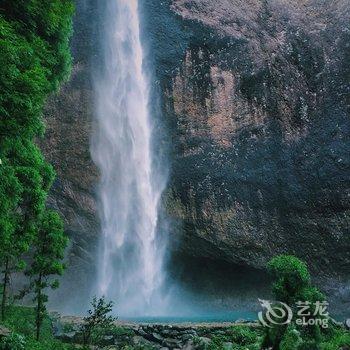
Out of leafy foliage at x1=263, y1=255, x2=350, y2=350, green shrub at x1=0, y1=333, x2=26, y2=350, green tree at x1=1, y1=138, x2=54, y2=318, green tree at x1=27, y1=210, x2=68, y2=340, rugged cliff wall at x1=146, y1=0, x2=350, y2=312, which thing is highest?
rugged cliff wall at x1=146, y1=0, x2=350, y2=312

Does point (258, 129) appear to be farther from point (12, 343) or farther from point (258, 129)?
point (12, 343)

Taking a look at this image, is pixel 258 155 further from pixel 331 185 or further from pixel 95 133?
pixel 95 133

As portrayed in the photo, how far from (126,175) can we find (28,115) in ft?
54.5

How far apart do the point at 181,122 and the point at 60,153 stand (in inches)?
287

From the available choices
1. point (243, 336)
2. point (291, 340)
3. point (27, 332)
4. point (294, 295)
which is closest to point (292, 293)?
point (294, 295)

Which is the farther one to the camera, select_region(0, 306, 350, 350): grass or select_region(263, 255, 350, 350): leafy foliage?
select_region(0, 306, 350, 350): grass

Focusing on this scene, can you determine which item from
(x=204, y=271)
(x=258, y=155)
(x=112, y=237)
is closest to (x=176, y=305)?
(x=204, y=271)

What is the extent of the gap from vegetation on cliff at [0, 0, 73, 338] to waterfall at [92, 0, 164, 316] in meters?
11.8

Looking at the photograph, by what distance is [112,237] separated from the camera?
24453mm

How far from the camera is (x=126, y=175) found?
83.0ft

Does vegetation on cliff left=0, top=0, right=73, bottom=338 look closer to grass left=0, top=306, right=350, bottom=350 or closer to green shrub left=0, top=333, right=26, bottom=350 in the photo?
grass left=0, top=306, right=350, bottom=350

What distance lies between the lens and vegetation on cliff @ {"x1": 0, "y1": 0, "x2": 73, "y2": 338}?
8414mm

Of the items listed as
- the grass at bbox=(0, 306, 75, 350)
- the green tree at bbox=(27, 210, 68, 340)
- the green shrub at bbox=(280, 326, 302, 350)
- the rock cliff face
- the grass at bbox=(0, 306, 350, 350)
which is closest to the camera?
the grass at bbox=(0, 306, 75, 350)

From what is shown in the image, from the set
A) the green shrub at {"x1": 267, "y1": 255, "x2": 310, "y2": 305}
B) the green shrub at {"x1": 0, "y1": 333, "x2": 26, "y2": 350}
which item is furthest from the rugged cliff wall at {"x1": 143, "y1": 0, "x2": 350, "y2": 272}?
the green shrub at {"x1": 0, "y1": 333, "x2": 26, "y2": 350}
